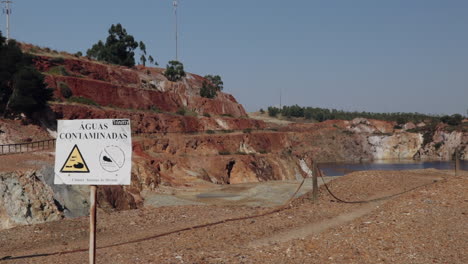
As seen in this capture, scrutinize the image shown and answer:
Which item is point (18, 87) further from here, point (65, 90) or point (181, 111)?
point (181, 111)

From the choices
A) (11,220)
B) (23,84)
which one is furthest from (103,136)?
(23,84)

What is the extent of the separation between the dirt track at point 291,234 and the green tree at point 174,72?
65776mm

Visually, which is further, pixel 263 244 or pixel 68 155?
pixel 263 244

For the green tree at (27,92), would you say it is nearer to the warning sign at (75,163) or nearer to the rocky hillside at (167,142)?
the rocky hillside at (167,142)

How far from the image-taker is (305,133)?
82.5 metres

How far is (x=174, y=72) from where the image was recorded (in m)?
85.6

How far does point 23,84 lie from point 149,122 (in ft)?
53.9

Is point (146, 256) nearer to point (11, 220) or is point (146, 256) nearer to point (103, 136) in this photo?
point (103, 136)

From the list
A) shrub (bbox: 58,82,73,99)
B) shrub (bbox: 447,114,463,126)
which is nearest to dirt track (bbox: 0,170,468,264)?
shrub (bbox: 58,82,73,99)

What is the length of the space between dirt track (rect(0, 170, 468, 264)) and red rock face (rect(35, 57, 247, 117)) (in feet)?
114

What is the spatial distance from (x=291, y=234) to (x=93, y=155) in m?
8.15

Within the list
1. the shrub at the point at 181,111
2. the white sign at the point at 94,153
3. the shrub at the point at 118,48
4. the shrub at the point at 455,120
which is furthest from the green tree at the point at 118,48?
the white sign at the point at 94,153

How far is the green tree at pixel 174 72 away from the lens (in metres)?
85.2

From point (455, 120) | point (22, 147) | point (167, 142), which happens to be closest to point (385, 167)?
point (455, 120)
